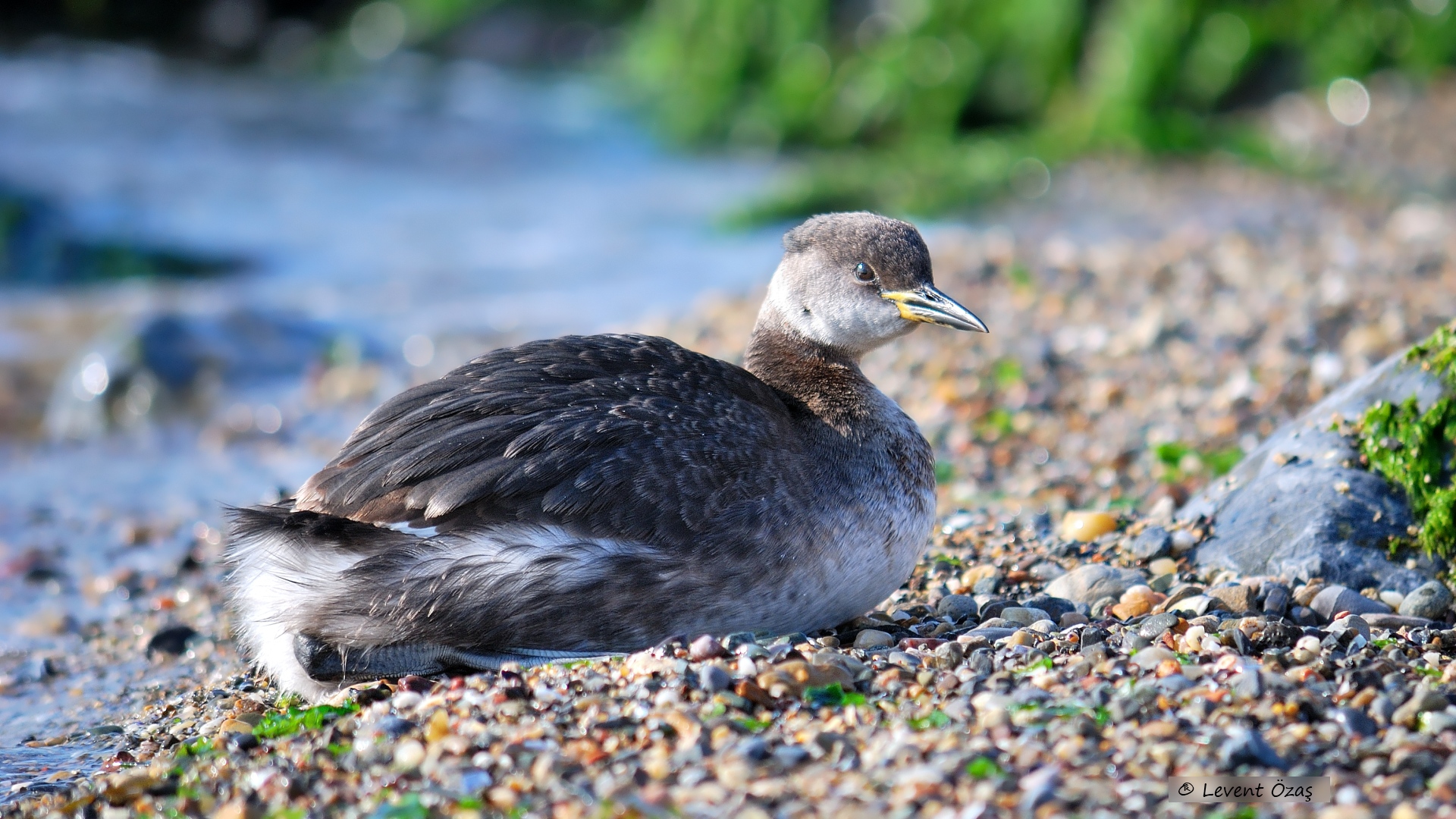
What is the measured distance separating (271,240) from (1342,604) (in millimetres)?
12127

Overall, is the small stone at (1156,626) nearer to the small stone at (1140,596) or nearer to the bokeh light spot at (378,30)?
the small stone at (1140,596)

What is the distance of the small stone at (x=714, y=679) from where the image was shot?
3779mm

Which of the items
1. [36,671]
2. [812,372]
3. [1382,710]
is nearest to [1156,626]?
[1382,710]

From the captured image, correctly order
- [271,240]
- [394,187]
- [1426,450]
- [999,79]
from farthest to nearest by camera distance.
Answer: [999,79], [394,187], [271,240], [1426,450]

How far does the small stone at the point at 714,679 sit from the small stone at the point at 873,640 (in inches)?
26.1

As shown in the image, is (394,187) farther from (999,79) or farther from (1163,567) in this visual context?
(1163,567)

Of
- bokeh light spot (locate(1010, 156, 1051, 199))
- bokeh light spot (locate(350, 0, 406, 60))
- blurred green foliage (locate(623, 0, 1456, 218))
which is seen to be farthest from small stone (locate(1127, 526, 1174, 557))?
bokeh light spot (locate(350, 0, 406, 60))

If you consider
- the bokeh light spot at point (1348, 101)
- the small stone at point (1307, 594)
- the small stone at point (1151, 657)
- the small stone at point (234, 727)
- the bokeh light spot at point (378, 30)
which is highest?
the bokeh light spot at point (378, 30)

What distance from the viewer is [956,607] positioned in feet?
15.6

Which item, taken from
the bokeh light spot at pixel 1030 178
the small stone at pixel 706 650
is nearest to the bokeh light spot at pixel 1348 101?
the bokeh light spot at pixel 1030 178

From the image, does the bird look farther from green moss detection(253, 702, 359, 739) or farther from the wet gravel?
green moss detection(253, 702, 359, 739)

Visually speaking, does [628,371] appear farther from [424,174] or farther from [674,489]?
[424,174]

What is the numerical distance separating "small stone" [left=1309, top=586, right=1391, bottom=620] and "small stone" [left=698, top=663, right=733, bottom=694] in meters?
2.02

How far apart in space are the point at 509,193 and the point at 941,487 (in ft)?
34.9
